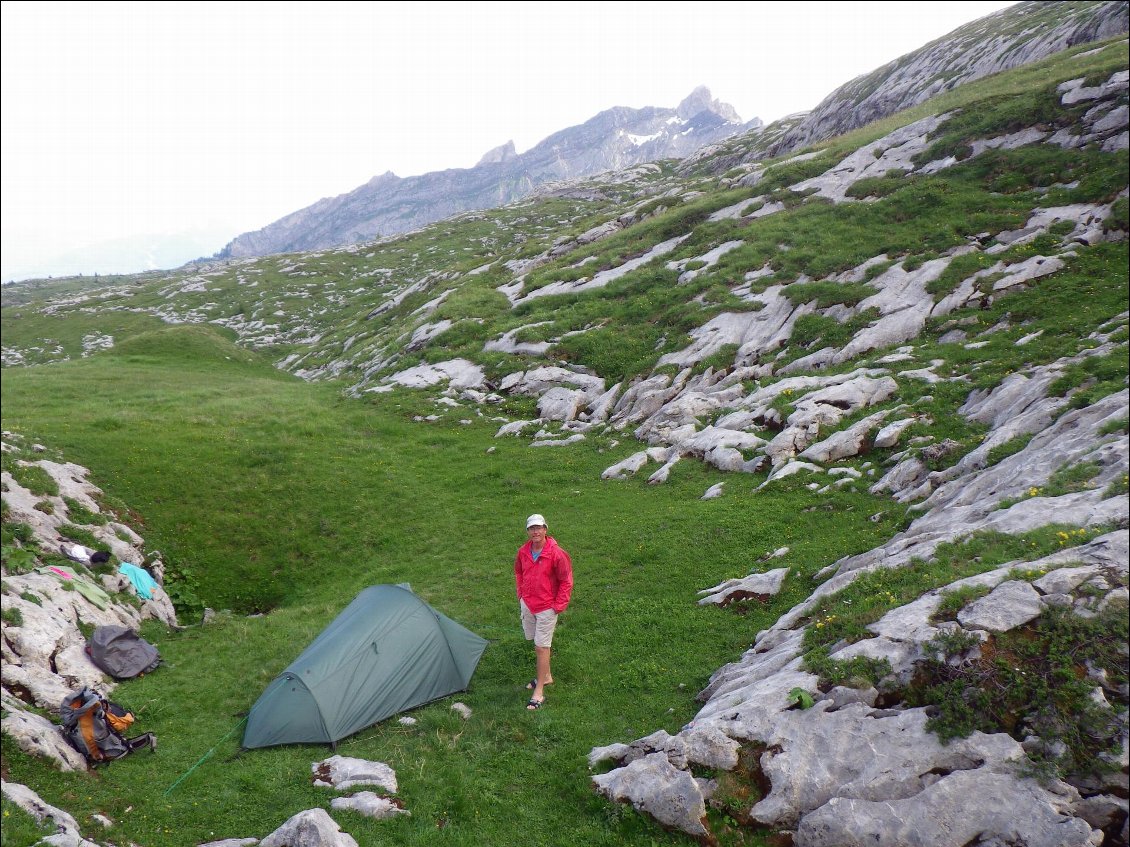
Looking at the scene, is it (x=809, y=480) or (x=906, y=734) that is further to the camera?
(x=809, y=480)

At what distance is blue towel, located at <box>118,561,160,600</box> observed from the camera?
20078 mm

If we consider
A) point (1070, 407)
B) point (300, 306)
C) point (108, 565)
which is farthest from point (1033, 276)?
point (300, 306)

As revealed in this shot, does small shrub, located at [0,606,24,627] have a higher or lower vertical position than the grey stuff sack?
higher

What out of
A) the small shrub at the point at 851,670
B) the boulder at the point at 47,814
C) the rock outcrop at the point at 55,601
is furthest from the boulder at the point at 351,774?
the small shrub at the point at 851,670

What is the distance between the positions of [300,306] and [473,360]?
7843 cm

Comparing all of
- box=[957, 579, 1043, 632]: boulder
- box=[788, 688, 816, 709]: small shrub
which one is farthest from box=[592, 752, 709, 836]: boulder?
box=[957, 579, 1043, 632]: boulder

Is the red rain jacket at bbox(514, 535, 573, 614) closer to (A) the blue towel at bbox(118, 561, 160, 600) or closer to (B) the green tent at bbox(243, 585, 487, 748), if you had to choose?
(B) the green tent at bbox(243, 585, 487, 748)

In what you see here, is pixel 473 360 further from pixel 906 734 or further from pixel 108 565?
pixel 906 734

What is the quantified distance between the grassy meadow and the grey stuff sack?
19.7 inches

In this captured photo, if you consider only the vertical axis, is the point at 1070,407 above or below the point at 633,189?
below

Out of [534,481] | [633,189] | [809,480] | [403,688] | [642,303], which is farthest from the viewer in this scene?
[633,189]

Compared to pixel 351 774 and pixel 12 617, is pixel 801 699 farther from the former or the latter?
pixel 12 617

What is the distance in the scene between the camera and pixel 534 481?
29219mm

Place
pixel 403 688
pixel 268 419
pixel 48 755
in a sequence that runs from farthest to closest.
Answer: pixel 268 419
pixel 403 688
pixel 48 755
